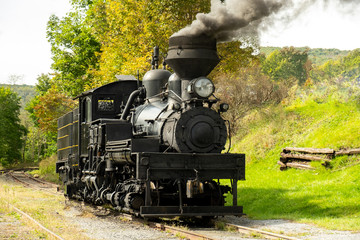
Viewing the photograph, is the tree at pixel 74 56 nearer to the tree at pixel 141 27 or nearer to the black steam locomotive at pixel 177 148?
the tree at pixel 141 27

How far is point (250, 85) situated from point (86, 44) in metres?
16.1

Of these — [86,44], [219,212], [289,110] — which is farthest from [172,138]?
[86,44]

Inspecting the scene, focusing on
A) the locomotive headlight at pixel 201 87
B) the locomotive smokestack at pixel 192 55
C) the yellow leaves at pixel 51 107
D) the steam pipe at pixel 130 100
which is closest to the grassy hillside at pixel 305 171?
the locomotive headlight at pixel 201 87

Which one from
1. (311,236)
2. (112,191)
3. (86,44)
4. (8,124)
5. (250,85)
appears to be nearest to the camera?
(311,236)

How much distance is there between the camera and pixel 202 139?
37.2 ft

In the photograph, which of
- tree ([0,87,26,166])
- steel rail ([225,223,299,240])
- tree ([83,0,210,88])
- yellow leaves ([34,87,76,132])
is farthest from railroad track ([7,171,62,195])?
tree ([0,87,26,166])

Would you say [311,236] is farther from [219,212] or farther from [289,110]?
[289,110]

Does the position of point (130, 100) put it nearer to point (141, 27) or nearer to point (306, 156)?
point (306, 156)

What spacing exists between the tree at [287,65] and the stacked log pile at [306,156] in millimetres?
40570

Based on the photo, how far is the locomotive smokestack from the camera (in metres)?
11.3

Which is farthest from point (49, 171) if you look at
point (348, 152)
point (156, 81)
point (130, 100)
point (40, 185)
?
point (348, 152)

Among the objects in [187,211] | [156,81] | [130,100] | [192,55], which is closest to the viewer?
[187,211]

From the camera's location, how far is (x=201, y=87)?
11.2 metres

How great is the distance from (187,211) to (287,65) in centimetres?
5245
